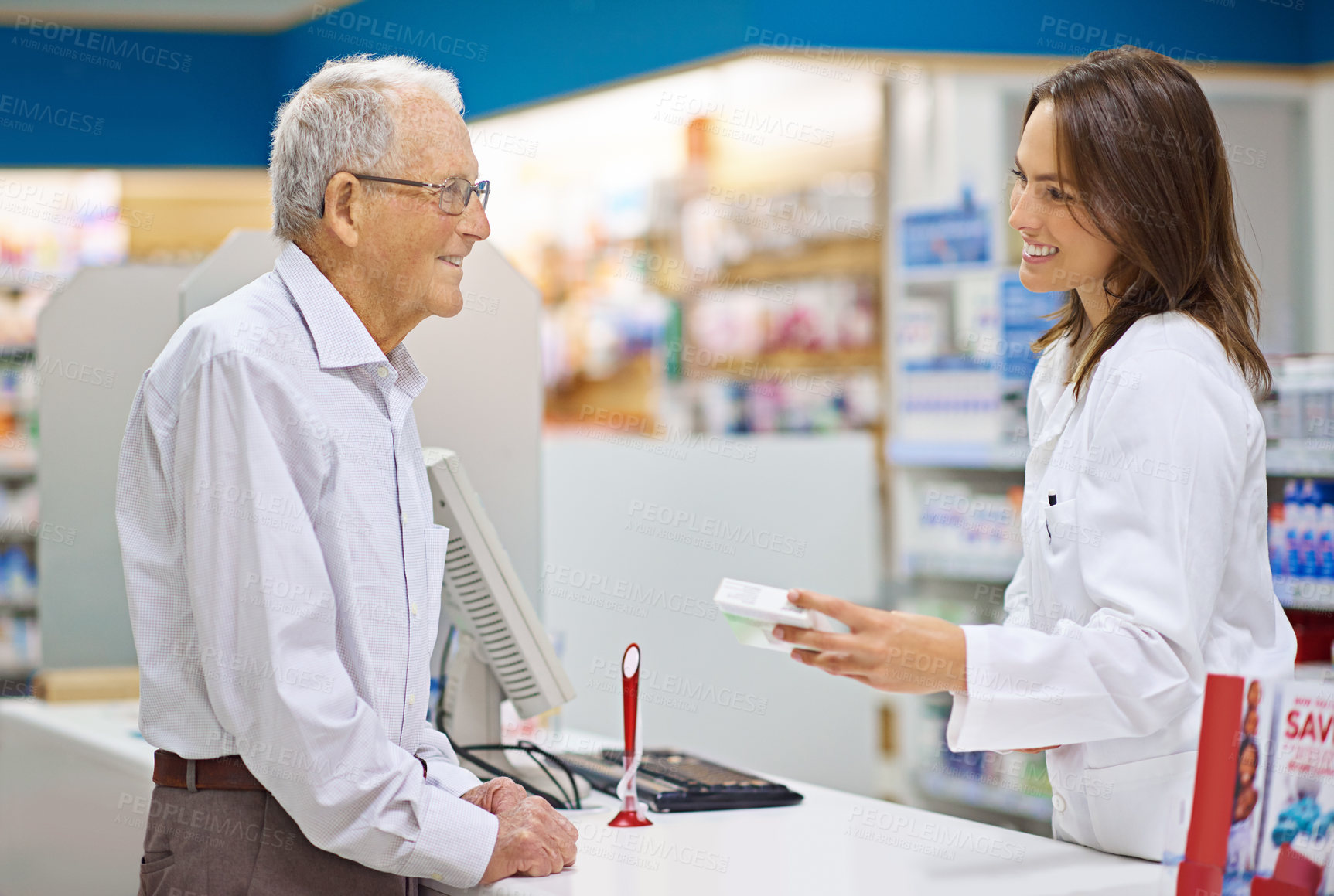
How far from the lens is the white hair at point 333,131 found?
1685 mm

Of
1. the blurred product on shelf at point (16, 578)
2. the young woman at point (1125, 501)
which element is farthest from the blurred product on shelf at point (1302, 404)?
the blurred product on shelf at point (16, 578)

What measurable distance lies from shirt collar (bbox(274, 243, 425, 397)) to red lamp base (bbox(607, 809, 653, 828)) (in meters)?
0.79

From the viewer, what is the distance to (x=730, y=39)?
13.3ft

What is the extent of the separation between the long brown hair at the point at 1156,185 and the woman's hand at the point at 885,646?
1.47 ft

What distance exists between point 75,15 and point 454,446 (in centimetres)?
440

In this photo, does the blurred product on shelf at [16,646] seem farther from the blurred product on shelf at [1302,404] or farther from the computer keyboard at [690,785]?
the blurred product on shelf at [1302,404]

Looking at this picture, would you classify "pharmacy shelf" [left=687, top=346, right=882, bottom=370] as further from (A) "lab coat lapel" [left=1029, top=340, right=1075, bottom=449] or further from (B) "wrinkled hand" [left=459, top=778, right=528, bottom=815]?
(B) "wrinkled hand" [left=459, top=778, right=528, bottom=815]

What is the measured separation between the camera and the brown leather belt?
1.57m

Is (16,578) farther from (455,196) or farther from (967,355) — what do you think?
(455,196)

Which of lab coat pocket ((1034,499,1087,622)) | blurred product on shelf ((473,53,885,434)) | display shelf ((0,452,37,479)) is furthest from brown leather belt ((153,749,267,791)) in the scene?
display shelf ((0,452,37,479))

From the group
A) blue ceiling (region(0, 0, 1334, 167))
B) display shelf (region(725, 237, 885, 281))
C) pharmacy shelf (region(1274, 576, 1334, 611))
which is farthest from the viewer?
display shelf (region(725, 237, 885, 281))

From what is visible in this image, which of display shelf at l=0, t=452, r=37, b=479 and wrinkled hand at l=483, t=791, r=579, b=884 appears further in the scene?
display shelf at l=0, t=452, r=37, b=479

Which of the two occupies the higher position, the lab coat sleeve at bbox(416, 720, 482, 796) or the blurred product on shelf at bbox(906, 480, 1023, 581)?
the lab coat sleeve at bbox(416, 720, 482, 796)

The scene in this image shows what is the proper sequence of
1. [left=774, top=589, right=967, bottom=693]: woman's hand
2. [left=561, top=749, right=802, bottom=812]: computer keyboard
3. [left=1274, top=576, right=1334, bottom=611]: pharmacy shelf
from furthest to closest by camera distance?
[left=1274, top=576, right=1334, bottom=611]: pharmacy shelf → [left=561, top=749, right=802, bottom=812]: computer keyboard → [left=774, top=589, right=967, bottom=693]: woman's hand
